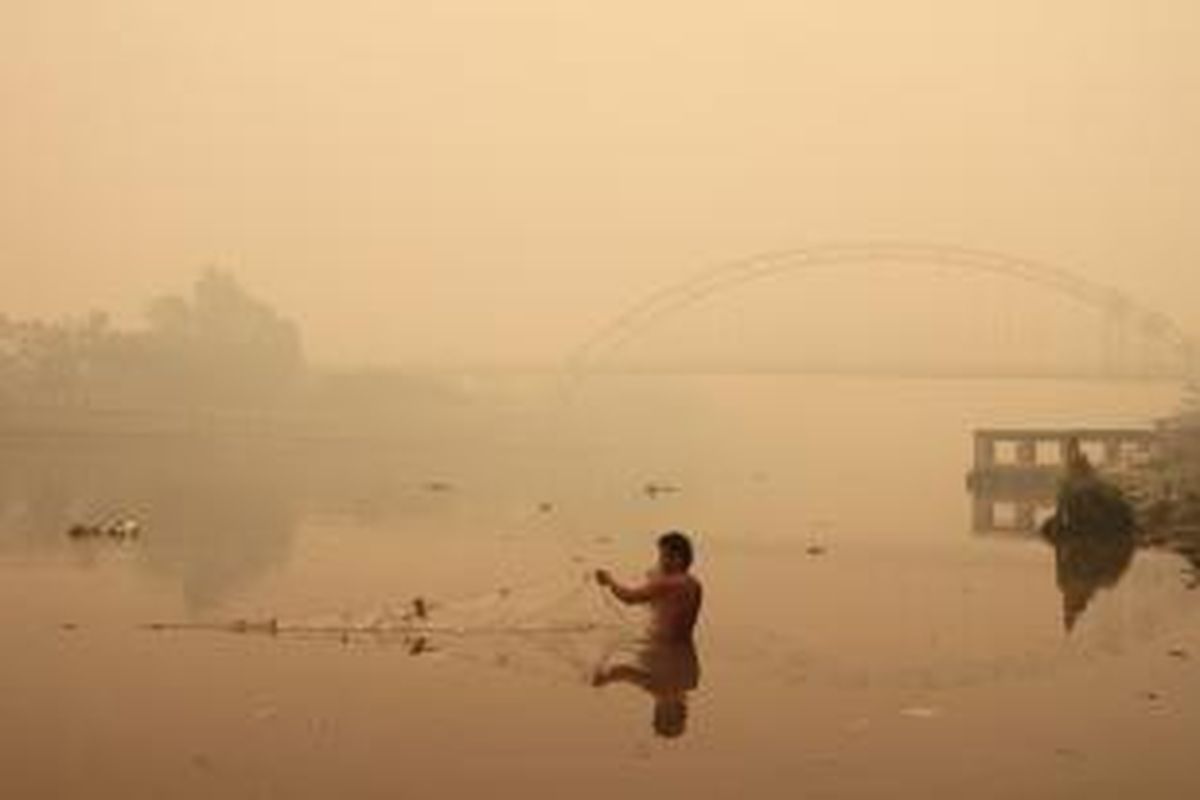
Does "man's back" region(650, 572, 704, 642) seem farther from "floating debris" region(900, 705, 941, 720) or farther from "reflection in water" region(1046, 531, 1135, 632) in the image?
"reflection in water" region(1046, 531, 1135, 632)

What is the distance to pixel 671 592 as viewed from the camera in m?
23.8

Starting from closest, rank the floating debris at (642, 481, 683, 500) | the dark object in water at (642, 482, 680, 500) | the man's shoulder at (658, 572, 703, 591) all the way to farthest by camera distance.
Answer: the man's shoulder at (658, 572, 703, 591) < the floating debris at (642, 481, 683, 500) < the dark object in water at (642, 482, 680, 500)

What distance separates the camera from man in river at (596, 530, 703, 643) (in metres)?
23.5

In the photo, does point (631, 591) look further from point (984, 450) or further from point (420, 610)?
point (984, 450)

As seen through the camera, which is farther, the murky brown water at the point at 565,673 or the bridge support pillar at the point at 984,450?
the bridge support pillar at the point at 984,450

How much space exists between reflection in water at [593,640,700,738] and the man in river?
0.21 m

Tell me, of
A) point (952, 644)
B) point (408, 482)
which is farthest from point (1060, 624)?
point (408, 482)

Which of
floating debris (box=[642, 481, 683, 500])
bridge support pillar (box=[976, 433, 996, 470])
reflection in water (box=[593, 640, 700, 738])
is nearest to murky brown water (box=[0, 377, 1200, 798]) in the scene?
reflection in water (box=[593, 640, 700, 738])

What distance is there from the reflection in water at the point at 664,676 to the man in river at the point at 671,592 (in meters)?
0.21

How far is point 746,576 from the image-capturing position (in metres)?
38.2

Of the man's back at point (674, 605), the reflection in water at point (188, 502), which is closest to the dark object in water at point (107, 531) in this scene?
the reflection in water at point (188, 502)

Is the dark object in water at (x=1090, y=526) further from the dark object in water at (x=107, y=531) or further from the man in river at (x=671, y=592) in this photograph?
the dark object in water at (x=107, y=531)

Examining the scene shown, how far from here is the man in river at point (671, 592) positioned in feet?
77.0

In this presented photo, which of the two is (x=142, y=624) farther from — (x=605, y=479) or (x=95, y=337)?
(x=95, y=337)
